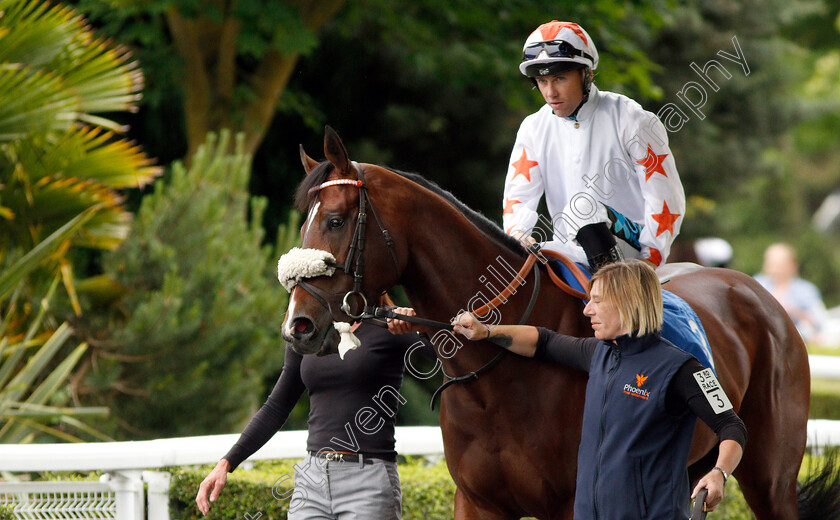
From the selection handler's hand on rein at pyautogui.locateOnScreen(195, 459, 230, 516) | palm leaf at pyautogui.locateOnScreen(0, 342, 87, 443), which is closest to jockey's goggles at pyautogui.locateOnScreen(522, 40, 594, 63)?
Result: handler's hand on rein at pyautogui.locateOnScreen(195, 459, 230, 516)

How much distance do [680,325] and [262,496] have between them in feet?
7.53

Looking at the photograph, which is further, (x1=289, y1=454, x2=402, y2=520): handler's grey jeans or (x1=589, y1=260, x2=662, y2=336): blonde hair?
(x1=289, y1=454, x2=402, y2=520): handler's grey jeans

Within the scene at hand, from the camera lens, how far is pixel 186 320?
264 inches

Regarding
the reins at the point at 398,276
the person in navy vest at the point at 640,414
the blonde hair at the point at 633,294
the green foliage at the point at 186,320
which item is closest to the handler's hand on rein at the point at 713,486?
the person in navy vest at the point at 640,414

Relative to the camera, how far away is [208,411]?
692cm

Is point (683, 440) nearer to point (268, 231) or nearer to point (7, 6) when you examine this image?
point (7, 6)

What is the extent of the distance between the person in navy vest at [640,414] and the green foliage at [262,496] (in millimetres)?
2008

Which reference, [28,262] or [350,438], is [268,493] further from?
[28,262]

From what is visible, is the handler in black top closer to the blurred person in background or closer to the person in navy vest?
the person in navy vest

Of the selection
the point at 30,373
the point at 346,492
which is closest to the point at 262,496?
the point at 346,492

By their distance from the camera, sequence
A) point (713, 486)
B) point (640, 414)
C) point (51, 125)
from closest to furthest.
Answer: point (713, 486), point (640, 414), point (51, 125)

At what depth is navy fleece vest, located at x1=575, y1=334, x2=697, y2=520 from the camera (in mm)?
2693

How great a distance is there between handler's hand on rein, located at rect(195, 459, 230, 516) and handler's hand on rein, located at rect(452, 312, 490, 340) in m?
1.04

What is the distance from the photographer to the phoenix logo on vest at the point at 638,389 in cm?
273
